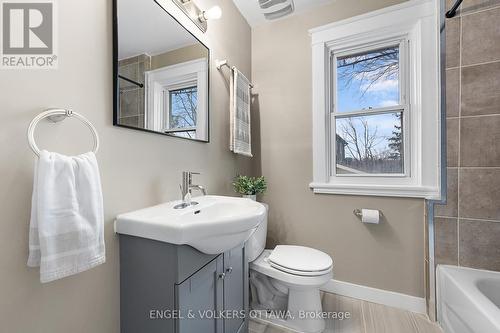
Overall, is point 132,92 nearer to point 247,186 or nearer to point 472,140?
point 247,186

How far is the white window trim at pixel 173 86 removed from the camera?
111 centimetres

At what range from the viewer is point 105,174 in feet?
2.92

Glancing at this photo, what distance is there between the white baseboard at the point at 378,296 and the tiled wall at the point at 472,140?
41cm

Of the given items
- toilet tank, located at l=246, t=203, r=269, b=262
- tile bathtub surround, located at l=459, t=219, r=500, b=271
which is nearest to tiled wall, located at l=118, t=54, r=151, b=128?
toilet tank, located at l=246, t=203, r=269, b=262

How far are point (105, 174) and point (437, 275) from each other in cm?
205

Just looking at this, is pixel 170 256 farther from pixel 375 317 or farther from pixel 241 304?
pixel 375 317

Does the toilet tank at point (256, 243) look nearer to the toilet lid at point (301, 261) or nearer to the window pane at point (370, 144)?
the toilet lid at point (301, 261)

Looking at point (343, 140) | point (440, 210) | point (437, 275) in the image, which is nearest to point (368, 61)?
point (343, 140)

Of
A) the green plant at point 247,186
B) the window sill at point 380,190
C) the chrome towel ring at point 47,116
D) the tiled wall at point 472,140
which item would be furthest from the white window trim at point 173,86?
the tiled wall at point 472,140

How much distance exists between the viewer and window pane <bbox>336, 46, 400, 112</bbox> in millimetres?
1776

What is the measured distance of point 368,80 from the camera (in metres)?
1.85

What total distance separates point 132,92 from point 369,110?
1.75 metres

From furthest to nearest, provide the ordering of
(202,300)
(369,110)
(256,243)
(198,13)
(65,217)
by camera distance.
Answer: (369,110)
(256,243)
(198,13)
(202,300)
(65,217)

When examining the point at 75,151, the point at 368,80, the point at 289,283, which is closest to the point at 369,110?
the point at 368,80
